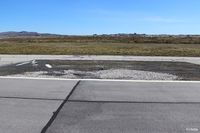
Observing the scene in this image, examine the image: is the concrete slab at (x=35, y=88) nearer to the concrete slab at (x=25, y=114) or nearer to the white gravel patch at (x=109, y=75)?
the concrete slab at (x=25, y=114)

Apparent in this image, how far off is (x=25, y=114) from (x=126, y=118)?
1.80m

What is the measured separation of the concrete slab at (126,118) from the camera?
20.7 ft

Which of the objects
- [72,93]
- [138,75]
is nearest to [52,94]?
[72,93]

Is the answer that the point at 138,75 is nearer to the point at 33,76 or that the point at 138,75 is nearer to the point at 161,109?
the point at 33,76

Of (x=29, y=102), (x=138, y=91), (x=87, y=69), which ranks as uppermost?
(x=29, y=102)

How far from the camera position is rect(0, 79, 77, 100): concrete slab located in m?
9.58

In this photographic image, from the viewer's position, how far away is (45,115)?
7258 mm

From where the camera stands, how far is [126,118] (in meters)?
7.08

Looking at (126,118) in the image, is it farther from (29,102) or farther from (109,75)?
(109,75)

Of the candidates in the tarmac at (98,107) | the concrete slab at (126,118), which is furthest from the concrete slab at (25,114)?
the concrete slab at (126,118)

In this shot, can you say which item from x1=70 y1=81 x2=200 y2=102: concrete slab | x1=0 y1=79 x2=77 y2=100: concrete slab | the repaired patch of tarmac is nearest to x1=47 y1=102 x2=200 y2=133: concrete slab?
x1=70 y1=81 x2=200 y2=102: concrete slab

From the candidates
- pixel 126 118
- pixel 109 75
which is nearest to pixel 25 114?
pixel 126 118

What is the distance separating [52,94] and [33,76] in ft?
14.4

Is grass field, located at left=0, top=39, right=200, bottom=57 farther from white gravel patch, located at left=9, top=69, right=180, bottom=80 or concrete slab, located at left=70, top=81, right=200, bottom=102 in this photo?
concrete slab, located at left=70, top=81, right=200, bottom=102
